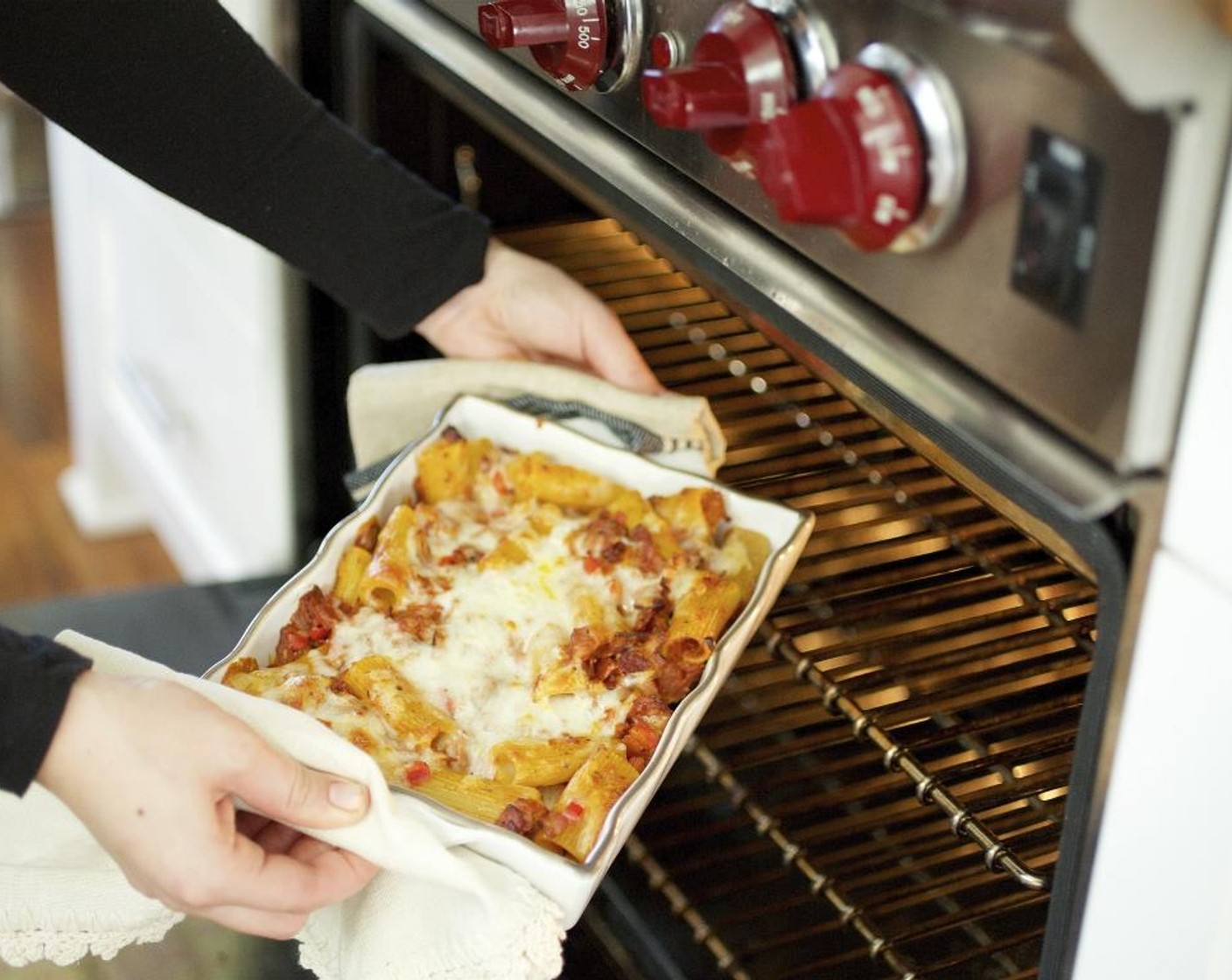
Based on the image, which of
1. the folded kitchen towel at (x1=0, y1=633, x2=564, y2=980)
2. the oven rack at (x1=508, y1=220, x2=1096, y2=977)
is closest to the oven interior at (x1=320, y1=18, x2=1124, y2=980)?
the oven rack at (x1=508, y1=220, x2=1096, y2=977)

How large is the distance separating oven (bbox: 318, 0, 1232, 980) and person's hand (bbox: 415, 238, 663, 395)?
11 cm

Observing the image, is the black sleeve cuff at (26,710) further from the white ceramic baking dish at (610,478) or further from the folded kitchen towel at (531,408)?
the folded kitchen towel at (531,408)

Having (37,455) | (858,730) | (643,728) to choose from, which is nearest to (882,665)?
(858,730)

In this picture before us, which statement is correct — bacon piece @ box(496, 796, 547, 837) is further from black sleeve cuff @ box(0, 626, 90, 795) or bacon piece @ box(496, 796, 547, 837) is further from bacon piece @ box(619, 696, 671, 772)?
black sleeve cuff @ box(0, 626, 90, 795)

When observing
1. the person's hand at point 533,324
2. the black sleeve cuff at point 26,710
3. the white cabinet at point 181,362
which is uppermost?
the person's hand at point 533,324

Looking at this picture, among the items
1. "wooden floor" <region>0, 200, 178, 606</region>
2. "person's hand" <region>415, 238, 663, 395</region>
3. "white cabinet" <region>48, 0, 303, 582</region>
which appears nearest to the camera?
"person's hand" <region>415, 238, 663, 395</region>

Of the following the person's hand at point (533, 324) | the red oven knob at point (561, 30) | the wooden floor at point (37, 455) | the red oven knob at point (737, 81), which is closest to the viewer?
the red oven knob at point (737, 81)

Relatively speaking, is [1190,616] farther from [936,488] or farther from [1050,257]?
[936,488]

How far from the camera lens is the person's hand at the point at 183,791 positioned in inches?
22.5

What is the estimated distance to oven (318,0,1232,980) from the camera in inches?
18.0

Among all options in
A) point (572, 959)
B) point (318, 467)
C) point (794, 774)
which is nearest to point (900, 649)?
point (794, 774)

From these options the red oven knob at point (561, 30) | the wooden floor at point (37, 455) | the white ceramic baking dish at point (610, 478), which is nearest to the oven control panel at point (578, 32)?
the red oven knob at point (561, 30)

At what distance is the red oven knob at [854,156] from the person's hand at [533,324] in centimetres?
41

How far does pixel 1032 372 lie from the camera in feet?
1.63
